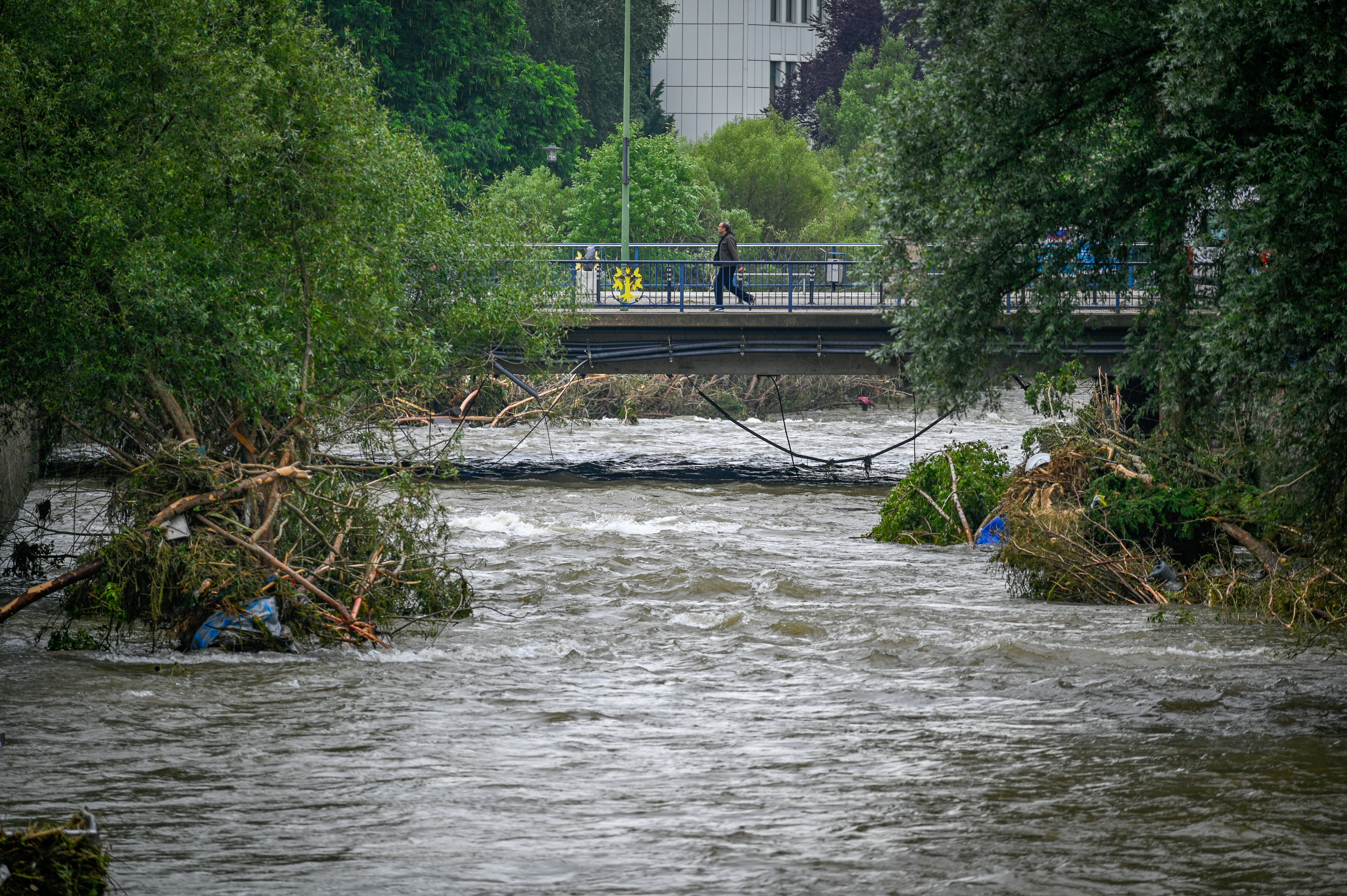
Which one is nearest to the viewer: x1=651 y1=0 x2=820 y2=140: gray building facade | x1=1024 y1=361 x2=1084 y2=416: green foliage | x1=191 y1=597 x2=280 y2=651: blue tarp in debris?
x1=191 y1=597 x2=280 y2=651: blue tarp in debris

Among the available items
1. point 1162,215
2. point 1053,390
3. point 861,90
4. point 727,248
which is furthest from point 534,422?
point 861,90

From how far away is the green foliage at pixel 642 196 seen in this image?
45.8 m

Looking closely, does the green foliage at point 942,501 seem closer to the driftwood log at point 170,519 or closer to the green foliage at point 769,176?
the driftwood log at point 170,519

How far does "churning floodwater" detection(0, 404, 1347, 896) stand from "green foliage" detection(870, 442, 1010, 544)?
3.49 metres

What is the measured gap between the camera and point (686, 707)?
11453mm

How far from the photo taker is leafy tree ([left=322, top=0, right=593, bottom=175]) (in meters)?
44.7

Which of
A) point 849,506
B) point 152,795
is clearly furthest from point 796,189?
point 152,795

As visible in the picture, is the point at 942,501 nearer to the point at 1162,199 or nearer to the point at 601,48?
the point at 1162,199

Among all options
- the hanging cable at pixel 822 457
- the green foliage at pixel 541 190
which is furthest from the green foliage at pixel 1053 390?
the green foliage at pixel 541 190

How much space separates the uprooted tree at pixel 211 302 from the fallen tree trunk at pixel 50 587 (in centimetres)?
4

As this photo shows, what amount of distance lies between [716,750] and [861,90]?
52.2 meters

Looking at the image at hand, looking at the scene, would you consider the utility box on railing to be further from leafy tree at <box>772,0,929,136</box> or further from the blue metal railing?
leafy tree at <box>772,0,929,136</box>

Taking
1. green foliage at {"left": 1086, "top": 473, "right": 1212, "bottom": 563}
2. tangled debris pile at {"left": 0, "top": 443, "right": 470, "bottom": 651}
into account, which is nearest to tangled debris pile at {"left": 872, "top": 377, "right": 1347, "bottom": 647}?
green foliage at {"left": 1086, "top": 473, "right": 1212, "bottom": 563}

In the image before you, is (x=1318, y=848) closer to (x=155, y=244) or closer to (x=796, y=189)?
(x=155, y=244)
